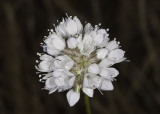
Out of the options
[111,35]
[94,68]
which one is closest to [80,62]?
[94,68]

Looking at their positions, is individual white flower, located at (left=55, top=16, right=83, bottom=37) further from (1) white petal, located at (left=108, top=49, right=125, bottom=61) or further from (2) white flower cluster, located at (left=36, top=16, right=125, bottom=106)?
(1) white petal, located at (left=108, top=49, right=125, bottom=61)

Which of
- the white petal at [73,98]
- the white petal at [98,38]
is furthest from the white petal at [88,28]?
the white petal at [73,98]

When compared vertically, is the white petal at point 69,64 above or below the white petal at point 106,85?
above

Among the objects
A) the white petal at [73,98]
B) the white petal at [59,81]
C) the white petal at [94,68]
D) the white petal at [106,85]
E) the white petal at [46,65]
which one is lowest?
the white petal at [73,98]

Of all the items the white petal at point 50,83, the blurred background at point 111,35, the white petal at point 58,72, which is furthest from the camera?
the blurred background at point 111,35

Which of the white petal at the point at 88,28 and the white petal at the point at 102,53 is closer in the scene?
the white petal at the point at 102,53

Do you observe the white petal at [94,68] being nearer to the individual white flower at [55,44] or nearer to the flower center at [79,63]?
the flower center at [79,63]

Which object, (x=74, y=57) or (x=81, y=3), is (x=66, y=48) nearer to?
(x=74, y=57)

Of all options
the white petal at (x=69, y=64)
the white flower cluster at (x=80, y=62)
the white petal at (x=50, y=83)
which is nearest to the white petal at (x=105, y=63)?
the white flower cluster at (x=80, y=62)

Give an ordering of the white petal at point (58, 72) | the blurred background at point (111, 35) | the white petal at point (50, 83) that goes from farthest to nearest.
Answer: the blurred background at point (111, 35)
the white petal at point (50, 83)
the white petal at point (58, 72)
